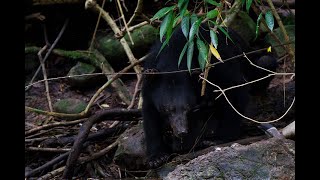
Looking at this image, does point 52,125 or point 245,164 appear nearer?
point 245,164

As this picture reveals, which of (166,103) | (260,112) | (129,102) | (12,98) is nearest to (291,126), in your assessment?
(166,103)

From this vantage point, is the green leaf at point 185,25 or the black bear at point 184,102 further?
the black bear at point 184,102

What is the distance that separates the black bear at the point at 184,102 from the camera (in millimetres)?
4379

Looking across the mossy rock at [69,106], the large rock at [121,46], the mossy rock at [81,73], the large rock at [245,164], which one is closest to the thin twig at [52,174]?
the mossy rock at [69,106]

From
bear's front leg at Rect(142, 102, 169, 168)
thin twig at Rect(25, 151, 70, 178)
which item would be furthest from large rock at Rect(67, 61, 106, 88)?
bear's front leg at Rect(142, 102, 169, 168)

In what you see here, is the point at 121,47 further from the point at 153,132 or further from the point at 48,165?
the point at 153,132

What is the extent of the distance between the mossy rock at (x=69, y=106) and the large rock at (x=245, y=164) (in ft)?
11.0

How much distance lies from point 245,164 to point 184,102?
1145 mm

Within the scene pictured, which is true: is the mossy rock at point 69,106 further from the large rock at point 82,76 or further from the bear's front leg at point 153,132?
the bear's front leg at point 153,132

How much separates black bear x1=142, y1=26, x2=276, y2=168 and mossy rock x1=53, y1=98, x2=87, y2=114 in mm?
1988

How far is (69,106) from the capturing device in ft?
21.4

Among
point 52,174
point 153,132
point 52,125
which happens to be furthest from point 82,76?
point 153,132

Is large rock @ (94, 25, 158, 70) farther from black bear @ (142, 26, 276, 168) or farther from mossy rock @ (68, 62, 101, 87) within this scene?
black bear @ (142, 26, 276, 168)
